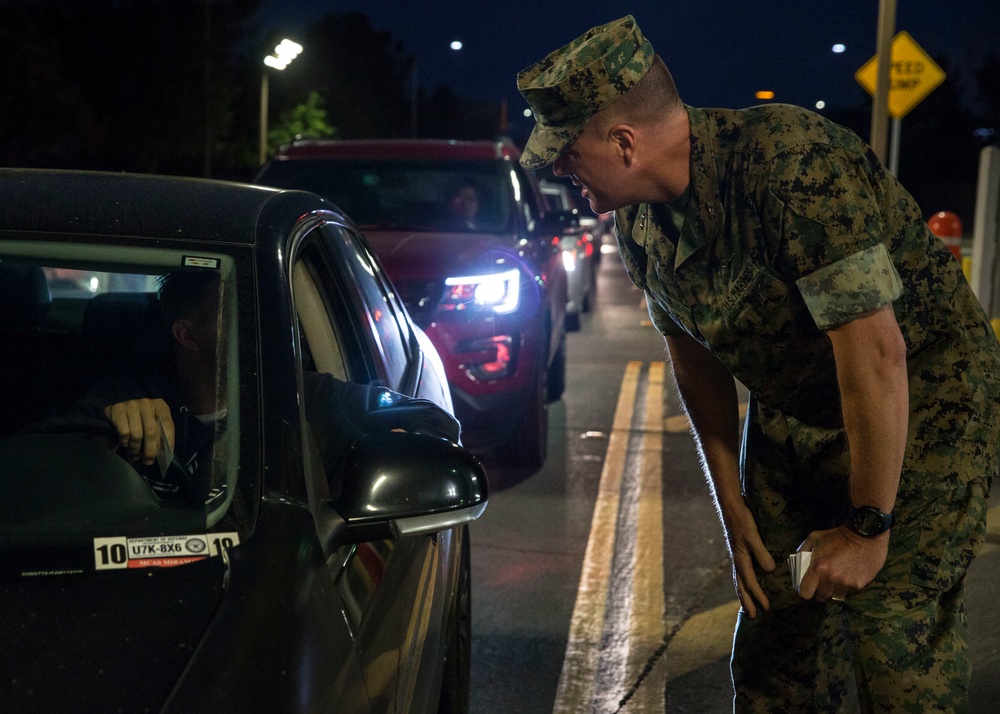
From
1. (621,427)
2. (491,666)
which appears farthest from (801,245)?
(621,427)

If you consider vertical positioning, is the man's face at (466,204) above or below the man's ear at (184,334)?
above

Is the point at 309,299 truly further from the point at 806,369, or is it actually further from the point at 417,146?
the point at 417,146

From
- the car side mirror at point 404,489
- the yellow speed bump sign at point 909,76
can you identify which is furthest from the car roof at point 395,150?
the yellow speed bump sign at point 909,76

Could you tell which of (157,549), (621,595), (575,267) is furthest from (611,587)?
(575,267)

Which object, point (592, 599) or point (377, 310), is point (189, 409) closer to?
point (377, 310)

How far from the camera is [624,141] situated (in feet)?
6.89

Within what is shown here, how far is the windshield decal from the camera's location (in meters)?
1.80

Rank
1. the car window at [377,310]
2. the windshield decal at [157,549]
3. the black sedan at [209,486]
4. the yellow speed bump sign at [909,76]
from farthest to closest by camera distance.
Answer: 1. the yellow speed bump sign at [909,76]
2. the car window at [377,310]
3. the windshield decal at [157,549]
4. the black sedan at [209,486]

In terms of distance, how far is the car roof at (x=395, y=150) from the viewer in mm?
7219

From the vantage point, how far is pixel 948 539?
2229 mm

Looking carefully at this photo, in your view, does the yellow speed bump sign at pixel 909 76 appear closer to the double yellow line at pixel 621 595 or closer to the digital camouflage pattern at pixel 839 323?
the double yellow line at pixel 621 595

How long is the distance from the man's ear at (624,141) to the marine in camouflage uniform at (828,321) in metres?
0.05

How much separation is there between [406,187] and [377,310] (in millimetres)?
4034

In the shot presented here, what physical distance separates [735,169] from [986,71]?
7067cm
